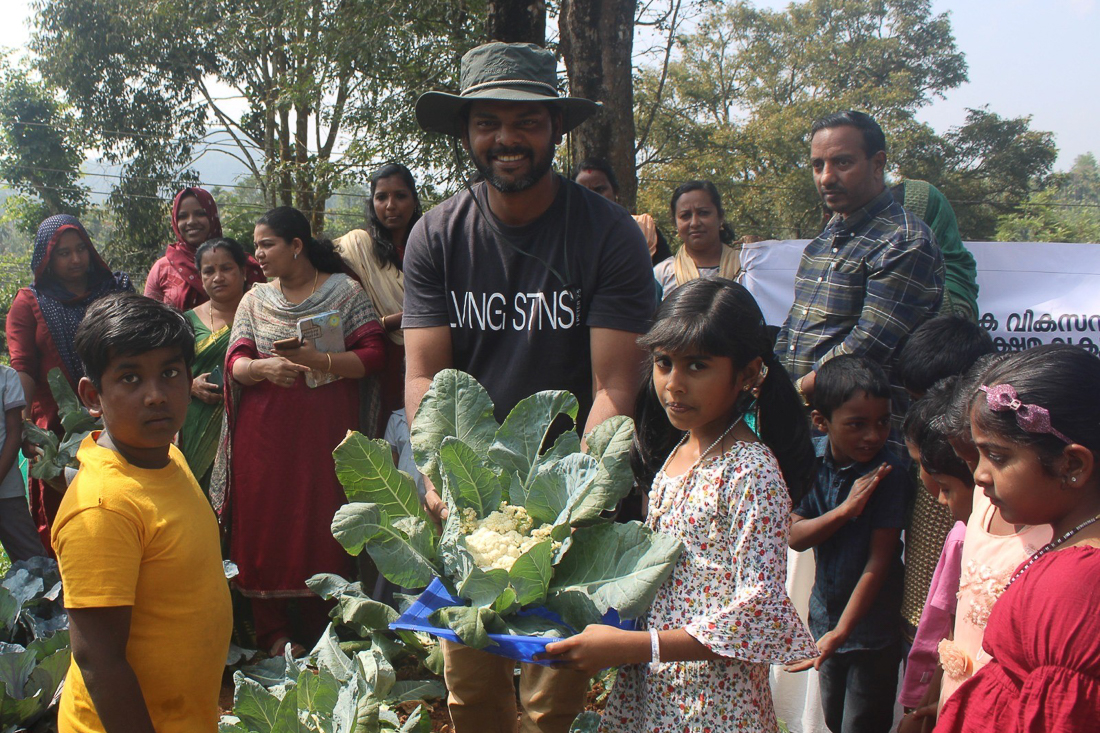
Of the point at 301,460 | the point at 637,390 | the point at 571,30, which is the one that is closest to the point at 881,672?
the point at 637,390

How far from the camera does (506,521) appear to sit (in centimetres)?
193

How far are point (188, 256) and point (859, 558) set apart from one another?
3623mm

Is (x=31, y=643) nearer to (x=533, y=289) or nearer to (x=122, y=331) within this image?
(x=122, y=331)

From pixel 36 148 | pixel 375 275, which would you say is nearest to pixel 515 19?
pixel 375 275

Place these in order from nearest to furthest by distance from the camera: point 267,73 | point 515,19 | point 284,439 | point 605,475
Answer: point 605,475 → point 284,439 → point 515,19 → point 267,73

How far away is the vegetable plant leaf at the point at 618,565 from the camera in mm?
1676

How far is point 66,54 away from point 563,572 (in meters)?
19.3

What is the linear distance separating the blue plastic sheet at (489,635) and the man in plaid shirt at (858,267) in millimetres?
1442

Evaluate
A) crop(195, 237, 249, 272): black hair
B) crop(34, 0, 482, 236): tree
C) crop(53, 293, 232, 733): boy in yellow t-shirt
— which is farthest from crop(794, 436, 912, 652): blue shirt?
crop(34, 0, 482, 236): tree

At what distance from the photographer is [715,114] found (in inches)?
1201

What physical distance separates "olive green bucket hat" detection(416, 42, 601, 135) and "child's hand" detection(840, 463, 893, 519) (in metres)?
1.38

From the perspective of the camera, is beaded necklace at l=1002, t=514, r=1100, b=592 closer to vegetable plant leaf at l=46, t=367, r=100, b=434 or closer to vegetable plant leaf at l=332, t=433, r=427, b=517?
vegetable plant leaf at l=332, t=433, r=427, b=517

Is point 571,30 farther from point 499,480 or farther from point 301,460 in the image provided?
point 499,480

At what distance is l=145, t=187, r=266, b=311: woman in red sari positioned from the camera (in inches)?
174
